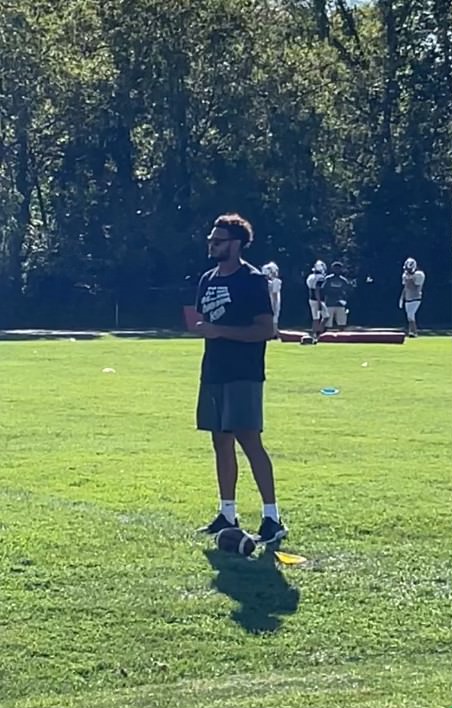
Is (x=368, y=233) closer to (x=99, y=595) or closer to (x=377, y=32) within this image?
(x=377, y=32)

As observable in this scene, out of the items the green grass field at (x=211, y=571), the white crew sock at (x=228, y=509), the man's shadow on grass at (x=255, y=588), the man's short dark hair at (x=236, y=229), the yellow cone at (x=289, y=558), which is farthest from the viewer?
the white crew sock at (x=228, y=509)

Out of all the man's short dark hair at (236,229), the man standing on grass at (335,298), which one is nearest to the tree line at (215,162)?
the man standing on grass at (335,298)

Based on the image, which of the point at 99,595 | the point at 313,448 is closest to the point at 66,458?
the point at 313,448

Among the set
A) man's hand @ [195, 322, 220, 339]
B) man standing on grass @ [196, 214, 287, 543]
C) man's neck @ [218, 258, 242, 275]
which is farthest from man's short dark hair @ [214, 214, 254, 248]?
man's hand @ [195, 322, 220, 339]

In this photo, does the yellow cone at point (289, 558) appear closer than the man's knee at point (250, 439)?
Yes

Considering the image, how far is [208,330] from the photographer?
9.41 meters

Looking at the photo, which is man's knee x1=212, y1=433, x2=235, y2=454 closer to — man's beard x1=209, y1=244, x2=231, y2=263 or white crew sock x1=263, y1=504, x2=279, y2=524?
white crew sock x1=263, y1=504, x2=279, y2=524

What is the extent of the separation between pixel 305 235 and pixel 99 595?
4569 centimetres

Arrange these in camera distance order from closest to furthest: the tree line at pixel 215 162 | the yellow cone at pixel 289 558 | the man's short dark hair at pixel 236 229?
1. the yellow cone at pixel 289 558
2. the man's short dark hair at pixel 236 229
3. the tree line at pixel 215 162

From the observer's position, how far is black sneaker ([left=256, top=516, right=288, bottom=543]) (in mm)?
9367

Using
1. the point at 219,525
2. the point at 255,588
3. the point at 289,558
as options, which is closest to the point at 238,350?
the point at 219,525

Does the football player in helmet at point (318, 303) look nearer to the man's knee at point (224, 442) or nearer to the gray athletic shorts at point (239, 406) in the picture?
the man's knee at point (224, 442)

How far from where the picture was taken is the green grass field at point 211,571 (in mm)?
6449

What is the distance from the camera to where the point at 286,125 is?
2069 inches
